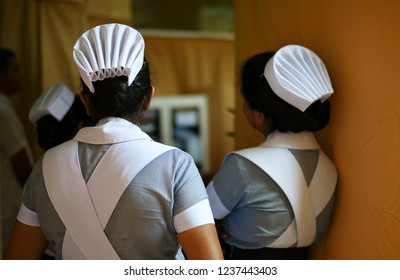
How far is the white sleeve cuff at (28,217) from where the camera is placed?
105 cm

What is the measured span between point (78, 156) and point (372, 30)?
2.43ft

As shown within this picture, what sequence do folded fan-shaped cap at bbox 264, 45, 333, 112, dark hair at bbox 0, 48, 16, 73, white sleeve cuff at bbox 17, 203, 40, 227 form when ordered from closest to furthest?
white sleeve cuff at bbox 17, 203, 40, 227
folded fan-shaped cap at bbox 264, 45, 333, 112
dark hair at bbox 0, 48, 16, 73

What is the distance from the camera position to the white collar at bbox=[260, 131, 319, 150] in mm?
1267

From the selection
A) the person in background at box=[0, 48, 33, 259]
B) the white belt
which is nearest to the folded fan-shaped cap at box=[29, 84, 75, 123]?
the person in background at box=[0, 48, 33, 259]

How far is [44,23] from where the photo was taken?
7.36 ft

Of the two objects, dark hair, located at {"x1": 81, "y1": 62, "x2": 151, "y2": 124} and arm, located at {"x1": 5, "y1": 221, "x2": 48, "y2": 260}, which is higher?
dark hair, located at {"x1": 81, "y1": 62, "x2": 151, "y2": 124}

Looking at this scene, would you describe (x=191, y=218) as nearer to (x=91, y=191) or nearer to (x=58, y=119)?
(x=91, y=191)

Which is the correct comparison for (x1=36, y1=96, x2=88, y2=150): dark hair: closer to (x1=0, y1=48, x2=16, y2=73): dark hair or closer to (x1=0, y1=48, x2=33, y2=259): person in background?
(x1=0, y1=48, x2=33, y2=259): person in background

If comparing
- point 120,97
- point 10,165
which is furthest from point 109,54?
point 10,165

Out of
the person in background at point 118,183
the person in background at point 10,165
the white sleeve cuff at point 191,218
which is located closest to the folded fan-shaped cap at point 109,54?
the person in background at point 118,183

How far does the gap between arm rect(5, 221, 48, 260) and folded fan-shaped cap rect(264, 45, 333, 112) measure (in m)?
0.69

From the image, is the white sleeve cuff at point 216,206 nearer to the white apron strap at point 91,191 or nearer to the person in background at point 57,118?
the white apron strap at point 91,191

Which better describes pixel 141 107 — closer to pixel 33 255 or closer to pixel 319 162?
pixel 33 255

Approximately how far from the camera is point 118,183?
0.95 m
